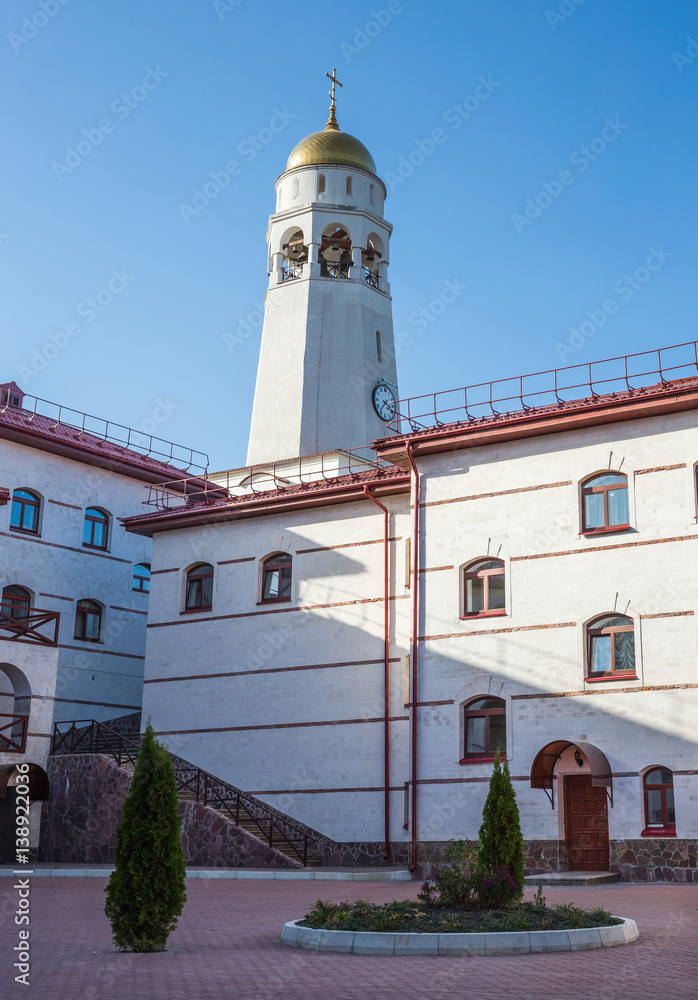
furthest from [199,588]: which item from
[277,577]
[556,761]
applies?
[556,761]

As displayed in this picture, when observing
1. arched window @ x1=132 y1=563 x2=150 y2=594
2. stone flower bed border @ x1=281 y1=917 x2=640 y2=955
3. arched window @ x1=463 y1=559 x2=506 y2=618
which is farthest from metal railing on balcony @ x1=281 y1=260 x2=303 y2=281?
stone flower bed border @ x1=281 y1=917 x2=640 y2=955

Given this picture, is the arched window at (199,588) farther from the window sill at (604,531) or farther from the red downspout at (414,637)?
the window sill at (604,531)

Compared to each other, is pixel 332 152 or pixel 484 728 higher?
pixel 332 152

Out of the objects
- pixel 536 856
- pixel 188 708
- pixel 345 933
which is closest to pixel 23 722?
pixel 188 708

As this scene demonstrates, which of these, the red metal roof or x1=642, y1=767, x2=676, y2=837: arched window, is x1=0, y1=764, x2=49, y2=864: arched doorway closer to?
the red metal roof

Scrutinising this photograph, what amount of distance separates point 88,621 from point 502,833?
22.3m

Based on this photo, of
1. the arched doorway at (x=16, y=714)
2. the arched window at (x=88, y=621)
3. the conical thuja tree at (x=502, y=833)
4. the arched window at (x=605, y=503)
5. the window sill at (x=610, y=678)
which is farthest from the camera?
the arched window at (x=88, y=621)

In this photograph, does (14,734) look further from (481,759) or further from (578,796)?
(578,796)

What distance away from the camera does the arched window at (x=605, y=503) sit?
2377 cm

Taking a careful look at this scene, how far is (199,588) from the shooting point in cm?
3127

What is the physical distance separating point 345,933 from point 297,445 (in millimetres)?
26698

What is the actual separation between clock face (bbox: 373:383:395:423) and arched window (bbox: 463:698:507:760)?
633 inches

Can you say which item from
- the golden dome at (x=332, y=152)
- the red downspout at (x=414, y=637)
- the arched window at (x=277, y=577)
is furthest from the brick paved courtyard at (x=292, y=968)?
the golden dome at (x=332, y=152)

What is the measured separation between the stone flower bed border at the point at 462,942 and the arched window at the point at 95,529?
23.6 m
